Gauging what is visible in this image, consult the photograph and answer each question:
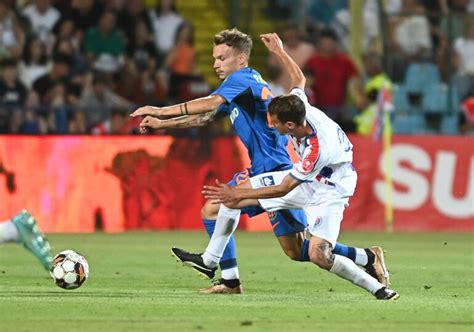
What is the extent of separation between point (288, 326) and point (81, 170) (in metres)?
11.1

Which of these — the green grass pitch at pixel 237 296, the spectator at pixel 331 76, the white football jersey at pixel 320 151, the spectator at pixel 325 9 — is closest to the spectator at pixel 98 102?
the spectator at pixel 331 76

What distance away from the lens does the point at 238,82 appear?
10930mm

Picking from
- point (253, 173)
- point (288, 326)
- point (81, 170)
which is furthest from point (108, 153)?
point (288, 326)

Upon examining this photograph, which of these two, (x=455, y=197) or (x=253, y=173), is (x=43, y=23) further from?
(x=253, y=173)

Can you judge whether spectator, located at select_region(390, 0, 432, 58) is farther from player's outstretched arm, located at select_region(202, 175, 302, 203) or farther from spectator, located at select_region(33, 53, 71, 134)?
player's outstretched arm, located at select_region(202, 175, 302, 203)

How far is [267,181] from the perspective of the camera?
1088 centimetres

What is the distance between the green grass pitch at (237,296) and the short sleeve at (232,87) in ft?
5.23

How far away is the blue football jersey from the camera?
36.1 ft

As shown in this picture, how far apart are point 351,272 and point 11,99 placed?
11325 millimetres

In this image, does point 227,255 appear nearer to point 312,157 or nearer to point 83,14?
point 312,157

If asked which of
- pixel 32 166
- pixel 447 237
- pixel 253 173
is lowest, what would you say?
pixel 447 237

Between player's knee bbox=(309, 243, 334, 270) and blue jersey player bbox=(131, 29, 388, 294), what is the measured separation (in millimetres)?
677

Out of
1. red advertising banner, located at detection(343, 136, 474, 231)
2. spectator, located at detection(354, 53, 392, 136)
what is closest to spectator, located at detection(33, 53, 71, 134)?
red advertising banner, located at detection(343, 136, 474, 231)

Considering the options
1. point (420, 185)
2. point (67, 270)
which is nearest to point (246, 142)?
point (67, 270)
